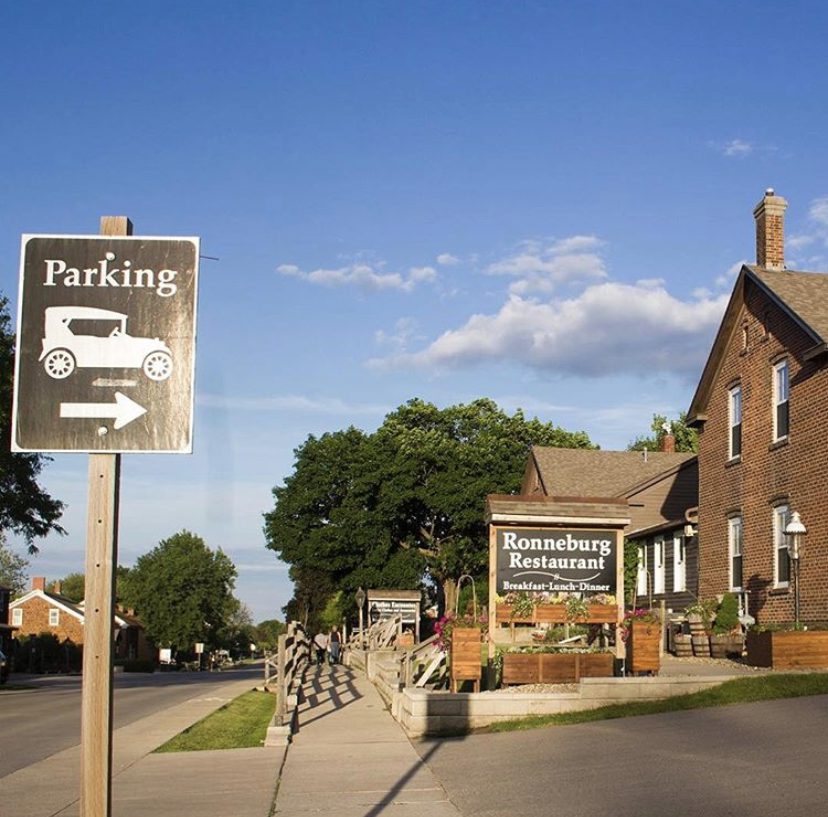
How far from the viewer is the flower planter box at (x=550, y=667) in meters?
16.5

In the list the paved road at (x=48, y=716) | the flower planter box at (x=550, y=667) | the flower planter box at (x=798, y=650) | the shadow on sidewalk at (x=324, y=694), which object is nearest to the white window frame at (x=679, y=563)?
the shadow on sidewalk at (x=324, y=694)

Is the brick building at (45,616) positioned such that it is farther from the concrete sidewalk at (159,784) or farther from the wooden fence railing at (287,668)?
the concrete sidewalk at (159,784)

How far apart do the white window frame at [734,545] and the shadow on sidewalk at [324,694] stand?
9.65 meters

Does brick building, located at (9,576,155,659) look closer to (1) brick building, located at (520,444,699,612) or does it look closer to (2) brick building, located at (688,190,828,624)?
(1) brick building, located at (520,444,699,612)

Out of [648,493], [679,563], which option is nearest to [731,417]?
[679,563]

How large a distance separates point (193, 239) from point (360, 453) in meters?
56.3

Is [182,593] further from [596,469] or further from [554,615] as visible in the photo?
[554,615]

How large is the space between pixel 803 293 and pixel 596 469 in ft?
73.3

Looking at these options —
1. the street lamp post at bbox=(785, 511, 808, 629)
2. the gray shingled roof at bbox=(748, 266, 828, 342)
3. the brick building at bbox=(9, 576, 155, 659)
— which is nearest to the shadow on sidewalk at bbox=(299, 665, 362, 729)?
the street lamp post at bbox=(785, 511, 808, 629)

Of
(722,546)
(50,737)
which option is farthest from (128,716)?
(722,546)

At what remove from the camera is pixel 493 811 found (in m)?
9.65

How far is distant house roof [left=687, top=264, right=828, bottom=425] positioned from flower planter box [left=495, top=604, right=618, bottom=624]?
892cm

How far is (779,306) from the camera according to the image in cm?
2656

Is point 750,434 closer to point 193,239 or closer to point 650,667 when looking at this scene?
point 650,667
